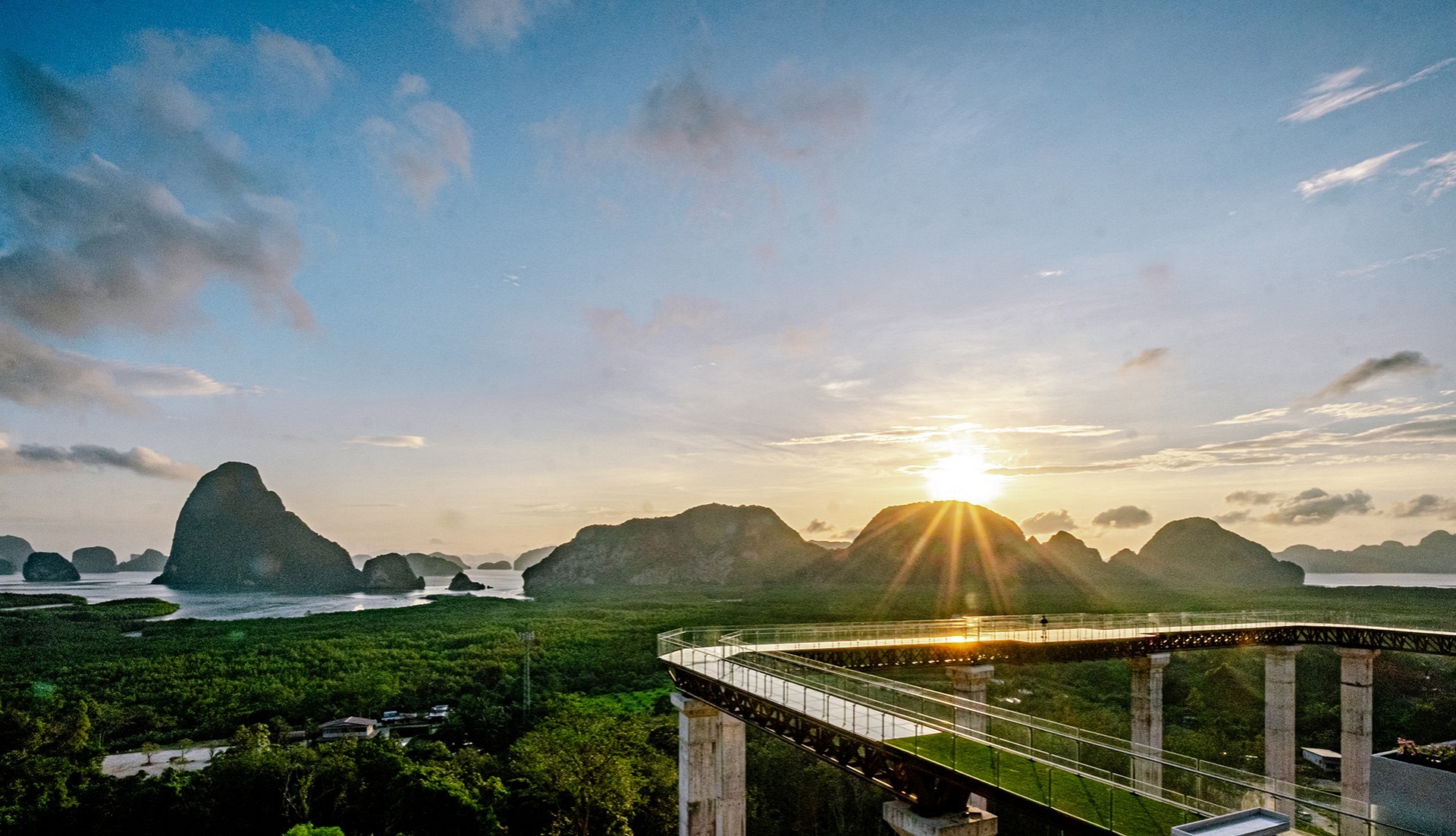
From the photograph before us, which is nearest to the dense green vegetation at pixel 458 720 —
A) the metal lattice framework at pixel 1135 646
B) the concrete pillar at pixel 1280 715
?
the metal lattice framework at pixel 1135 646

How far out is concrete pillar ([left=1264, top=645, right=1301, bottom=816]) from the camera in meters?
38.8

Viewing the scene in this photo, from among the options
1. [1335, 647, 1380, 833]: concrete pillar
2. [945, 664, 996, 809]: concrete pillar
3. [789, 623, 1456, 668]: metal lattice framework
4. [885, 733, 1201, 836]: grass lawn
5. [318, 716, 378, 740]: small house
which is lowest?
[318, 716, 378, 740]: small house

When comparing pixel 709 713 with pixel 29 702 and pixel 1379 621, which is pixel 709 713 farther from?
pixel 29 702

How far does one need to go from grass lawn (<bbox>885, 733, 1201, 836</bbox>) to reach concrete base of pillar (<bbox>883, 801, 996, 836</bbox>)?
1505 millimetres

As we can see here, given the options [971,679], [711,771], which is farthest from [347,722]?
[971,679]

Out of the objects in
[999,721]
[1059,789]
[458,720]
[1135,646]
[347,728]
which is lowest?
[347,728]

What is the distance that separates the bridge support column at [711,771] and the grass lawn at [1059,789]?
12.5 meters

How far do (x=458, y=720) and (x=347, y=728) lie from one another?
9224 mm

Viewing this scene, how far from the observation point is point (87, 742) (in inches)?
1794

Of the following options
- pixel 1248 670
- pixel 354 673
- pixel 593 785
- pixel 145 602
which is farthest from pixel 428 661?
pixel 145 602

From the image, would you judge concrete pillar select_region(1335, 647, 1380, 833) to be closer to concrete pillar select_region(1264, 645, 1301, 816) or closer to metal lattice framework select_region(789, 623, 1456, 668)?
metal lattice framework select_region(789, 623, 1456, 668)

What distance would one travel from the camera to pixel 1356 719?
38469 mm

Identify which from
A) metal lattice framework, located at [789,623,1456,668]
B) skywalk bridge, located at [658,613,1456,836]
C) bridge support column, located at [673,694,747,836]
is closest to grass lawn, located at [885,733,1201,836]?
skywalk bridge, located at [658,613,1456,836]

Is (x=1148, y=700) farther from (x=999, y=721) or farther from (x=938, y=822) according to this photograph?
(x=938, y=822)
